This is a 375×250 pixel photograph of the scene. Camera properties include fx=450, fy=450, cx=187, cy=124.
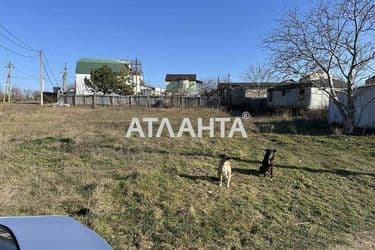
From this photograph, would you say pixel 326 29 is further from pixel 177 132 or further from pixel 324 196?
pixel 324 196

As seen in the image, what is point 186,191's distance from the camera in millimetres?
8328

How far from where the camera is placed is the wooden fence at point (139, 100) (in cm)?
4259

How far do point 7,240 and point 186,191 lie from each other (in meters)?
5.84

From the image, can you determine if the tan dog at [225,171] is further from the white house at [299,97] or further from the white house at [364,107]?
the white house at [299,97]

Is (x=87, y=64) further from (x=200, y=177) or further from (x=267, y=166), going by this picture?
(x=200, y=177)

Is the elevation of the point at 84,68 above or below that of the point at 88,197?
above

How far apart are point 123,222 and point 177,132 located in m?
8.02

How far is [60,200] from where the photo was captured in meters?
7.39

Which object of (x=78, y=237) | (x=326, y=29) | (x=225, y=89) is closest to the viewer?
(x=78, y=237)

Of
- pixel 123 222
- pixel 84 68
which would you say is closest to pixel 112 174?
pixel 123 222

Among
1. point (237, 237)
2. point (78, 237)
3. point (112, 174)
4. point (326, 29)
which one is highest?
point (326, 29)

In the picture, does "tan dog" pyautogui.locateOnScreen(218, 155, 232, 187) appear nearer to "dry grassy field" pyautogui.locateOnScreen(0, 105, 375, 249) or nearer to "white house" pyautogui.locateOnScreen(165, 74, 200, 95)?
"dry grassy field" pyautogui.locateOnScreen(0, 105, 375, 249)

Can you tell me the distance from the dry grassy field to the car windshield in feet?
11.8

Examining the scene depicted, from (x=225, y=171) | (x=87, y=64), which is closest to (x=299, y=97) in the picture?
(x=225, y=171)
